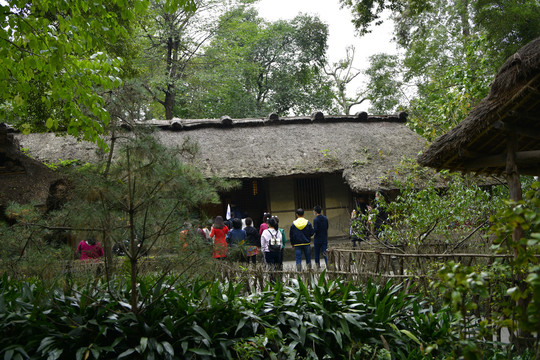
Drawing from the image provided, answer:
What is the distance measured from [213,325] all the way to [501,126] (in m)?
3.91

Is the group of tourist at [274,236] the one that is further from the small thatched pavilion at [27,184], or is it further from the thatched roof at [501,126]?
the small thatched pavilion at [27,184]

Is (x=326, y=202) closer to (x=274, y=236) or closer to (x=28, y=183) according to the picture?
(x=274, y=236)

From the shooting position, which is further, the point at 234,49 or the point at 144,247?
the point at 234,49

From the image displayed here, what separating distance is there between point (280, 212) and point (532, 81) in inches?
443

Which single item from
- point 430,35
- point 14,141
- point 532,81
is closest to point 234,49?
point 430,35

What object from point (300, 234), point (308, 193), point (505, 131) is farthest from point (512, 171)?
point (308, 193)

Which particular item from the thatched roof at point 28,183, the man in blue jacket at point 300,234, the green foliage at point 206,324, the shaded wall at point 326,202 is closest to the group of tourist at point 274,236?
the man in blue jacket at point 300,234

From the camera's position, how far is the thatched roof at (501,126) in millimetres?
5195

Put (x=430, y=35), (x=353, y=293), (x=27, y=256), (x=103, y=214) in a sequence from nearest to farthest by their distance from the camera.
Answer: (x=103, y=214)
(x=27, y=256)
(x=353, y=293)
(x=430, y=35)

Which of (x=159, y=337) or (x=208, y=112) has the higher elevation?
(x=208, y=112)

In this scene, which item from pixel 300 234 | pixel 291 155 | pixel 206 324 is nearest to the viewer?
pixel 206 324

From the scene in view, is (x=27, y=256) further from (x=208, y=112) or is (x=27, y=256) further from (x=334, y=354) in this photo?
(x=208, y=112)

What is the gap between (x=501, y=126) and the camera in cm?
559

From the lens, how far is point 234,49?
2359 cm
